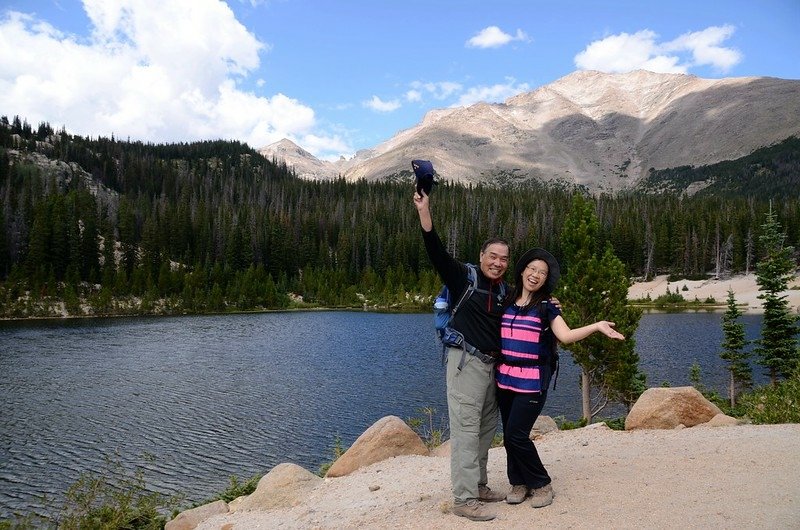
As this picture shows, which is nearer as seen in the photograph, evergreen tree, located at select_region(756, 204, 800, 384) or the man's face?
the man's face

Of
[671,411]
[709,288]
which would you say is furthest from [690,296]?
[671,411]

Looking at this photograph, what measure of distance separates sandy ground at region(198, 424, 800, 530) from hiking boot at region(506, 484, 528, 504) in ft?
0.26

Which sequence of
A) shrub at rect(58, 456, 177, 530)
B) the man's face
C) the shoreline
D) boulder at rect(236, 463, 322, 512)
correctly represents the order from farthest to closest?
the shoreline
shrub at rect(58, 456, 177, 530)
boulder at rect(236, 463, 322, 512)
the man's face

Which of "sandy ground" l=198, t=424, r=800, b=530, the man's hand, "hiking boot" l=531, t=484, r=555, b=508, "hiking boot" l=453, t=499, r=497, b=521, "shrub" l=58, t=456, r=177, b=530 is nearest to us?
"sandy ground" l=198, t=424, r=800, b=530

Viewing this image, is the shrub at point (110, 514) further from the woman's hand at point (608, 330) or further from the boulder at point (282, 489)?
the woman's hand at point (608, 330)

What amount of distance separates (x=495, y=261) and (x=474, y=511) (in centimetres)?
288

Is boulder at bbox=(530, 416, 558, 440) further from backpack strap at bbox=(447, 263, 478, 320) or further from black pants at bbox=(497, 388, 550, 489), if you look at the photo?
backpack strap at bbox=(447, 263, 478, 320)

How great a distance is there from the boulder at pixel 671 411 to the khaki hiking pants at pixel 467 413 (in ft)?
21.0

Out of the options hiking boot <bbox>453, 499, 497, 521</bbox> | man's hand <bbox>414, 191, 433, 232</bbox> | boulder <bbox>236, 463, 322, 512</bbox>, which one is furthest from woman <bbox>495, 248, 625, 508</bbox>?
boulder <bbox>236, 463, 322, 512</bbox>

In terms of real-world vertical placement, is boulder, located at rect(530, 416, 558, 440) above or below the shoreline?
below


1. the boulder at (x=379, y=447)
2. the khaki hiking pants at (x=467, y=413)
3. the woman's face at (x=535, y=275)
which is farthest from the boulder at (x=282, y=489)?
the woman's face at (x=535, y=275)

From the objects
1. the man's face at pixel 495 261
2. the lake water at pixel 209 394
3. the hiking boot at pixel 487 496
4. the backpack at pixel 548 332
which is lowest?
the lake water at pixel 209 394

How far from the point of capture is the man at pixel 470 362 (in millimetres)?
6469

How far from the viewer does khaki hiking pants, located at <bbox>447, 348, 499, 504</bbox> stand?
647 centimetres
